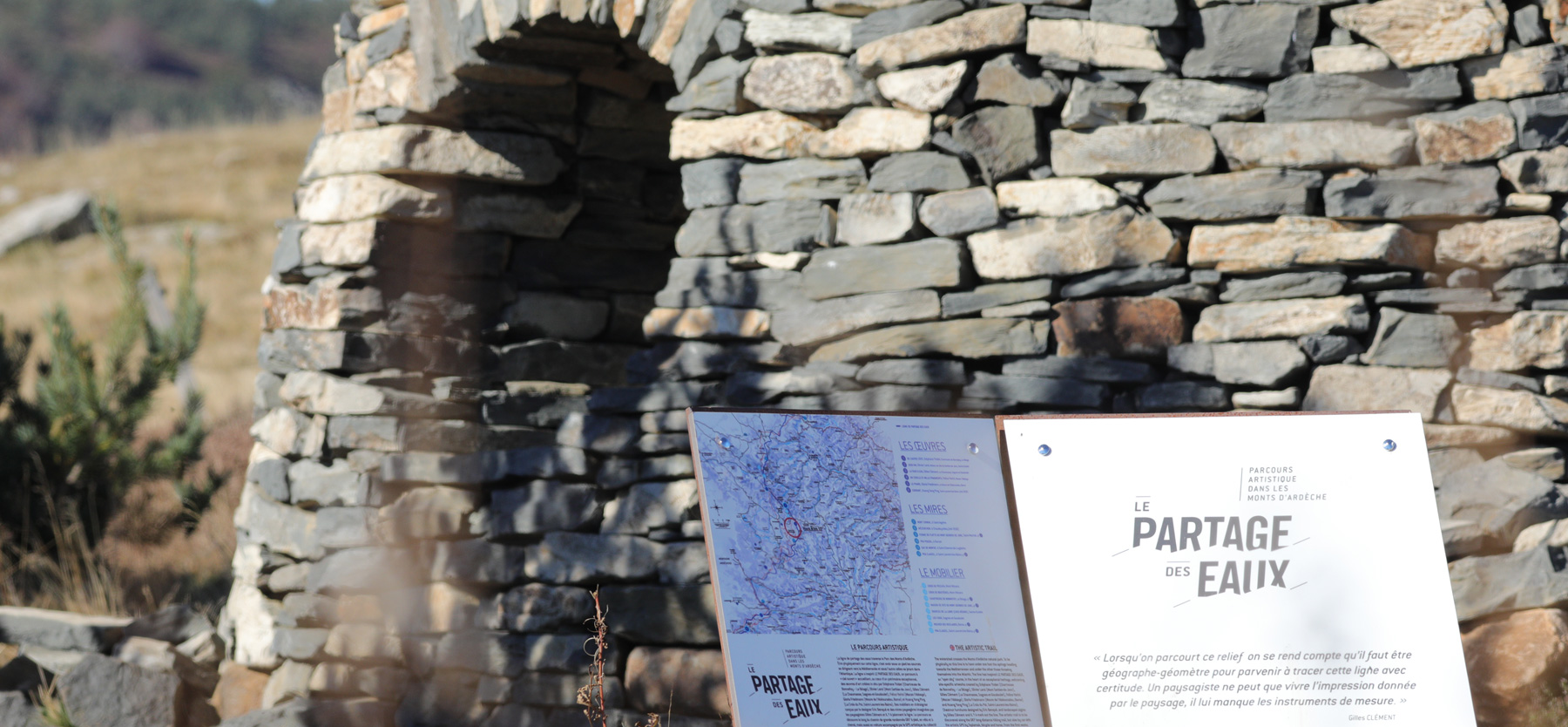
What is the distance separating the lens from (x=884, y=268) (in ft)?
10.8

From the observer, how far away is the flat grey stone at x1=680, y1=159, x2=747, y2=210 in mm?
3520

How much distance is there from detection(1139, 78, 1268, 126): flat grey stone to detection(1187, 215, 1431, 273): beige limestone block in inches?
11.3

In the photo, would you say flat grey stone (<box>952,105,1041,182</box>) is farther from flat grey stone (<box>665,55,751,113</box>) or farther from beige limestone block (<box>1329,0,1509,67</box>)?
beige limestone block (<box>1329,0,1509,67</box>)

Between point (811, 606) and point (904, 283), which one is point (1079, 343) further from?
point (811, 606)

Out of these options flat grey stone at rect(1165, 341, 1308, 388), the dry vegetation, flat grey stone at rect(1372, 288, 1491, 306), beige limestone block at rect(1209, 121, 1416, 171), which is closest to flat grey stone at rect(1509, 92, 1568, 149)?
beige limestone block at rect(1209, 121, 1416, 171)

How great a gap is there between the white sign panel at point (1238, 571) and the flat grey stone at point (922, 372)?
0.65 m

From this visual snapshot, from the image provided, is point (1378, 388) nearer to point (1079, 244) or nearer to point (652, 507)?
point (1079, 244)

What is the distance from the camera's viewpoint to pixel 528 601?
3.67m

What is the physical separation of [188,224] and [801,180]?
7734mm

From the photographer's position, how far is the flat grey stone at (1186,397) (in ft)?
9.93

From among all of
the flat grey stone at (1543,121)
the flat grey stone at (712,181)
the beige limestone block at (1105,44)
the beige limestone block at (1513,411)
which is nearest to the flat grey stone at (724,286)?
the flat grey stone at (712,181)

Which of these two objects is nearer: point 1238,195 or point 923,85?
point 1238,195

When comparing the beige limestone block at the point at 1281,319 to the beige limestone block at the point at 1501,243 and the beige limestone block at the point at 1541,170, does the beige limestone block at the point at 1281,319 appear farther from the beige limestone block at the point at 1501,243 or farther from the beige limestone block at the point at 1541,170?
the beige limestone block at the point at 1541,170

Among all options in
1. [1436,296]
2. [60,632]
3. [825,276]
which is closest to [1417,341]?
[1436,296]
